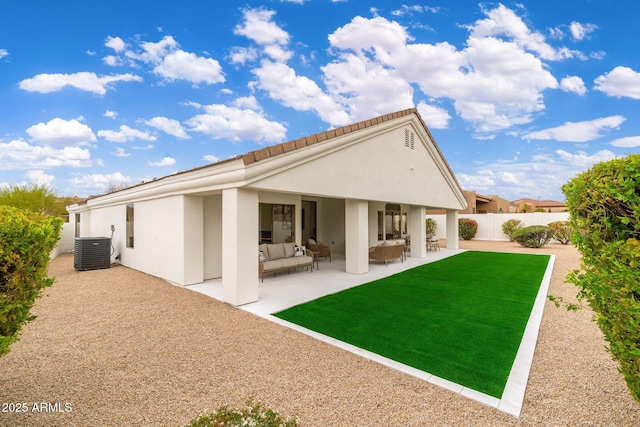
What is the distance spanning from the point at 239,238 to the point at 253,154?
2.14m

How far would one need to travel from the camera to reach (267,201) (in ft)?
38.7

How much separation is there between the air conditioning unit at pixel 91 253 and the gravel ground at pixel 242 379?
6.90 m

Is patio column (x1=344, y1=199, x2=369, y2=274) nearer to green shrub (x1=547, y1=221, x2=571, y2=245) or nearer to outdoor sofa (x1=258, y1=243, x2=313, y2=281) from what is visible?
outdoor sofa (x1=258, y1=243, x2=313, y2=281)

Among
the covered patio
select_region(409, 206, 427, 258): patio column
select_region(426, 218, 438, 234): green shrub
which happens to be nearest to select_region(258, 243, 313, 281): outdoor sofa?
the covered patio

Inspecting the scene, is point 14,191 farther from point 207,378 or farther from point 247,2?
point 207,378

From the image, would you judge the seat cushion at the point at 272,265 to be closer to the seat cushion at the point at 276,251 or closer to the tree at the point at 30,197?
the seat cushion at the point at 276,251

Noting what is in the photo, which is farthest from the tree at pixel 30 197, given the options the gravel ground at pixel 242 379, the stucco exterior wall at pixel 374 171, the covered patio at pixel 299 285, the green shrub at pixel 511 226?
the green shrub at pixel 511 226

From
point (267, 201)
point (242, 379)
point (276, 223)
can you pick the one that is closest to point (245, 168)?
point (242, 379)

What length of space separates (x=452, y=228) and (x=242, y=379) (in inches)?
787

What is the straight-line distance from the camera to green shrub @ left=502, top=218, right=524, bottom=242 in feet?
85.9

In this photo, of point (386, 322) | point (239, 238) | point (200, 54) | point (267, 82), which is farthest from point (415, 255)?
point (200, 54)

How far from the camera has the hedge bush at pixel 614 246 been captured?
2.43 m

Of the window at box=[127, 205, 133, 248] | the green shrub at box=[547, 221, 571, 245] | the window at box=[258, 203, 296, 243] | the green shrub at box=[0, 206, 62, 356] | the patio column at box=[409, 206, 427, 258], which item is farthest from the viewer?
the green shrub at box=[547, 221, 571, 245]

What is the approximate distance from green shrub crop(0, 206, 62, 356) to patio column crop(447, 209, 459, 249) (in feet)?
70.7
